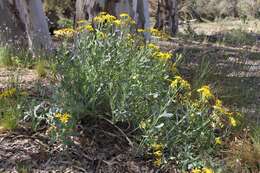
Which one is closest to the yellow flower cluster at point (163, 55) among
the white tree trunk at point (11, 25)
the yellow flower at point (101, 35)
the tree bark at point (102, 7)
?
the yellow flower at point (101, 35)

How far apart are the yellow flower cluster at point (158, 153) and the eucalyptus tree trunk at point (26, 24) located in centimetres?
293

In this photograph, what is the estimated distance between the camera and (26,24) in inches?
250

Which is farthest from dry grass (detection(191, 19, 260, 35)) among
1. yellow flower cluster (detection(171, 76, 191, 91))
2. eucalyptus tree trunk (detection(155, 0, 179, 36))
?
yellow flower cluster (detection(171, 76, 191, 91))

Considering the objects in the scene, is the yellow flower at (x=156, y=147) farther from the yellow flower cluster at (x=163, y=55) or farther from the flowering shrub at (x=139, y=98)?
the yellow flower cluster at (x=163, y=55)

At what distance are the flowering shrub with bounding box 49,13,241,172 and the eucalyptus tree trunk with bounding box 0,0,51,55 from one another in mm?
2392

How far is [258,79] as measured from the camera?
6.27 m

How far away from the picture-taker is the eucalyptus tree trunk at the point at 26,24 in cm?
614

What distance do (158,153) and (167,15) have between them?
11.6m

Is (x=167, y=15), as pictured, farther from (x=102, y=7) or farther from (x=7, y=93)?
(x=7, y=93)

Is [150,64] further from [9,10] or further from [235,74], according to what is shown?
A: [9,10]

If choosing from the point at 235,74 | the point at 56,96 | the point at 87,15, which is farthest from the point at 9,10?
the point at 56,96

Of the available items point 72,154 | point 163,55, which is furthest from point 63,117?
point 163,55

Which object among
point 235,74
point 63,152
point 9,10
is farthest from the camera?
point 9,10

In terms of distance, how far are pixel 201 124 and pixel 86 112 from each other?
842 millimetres
